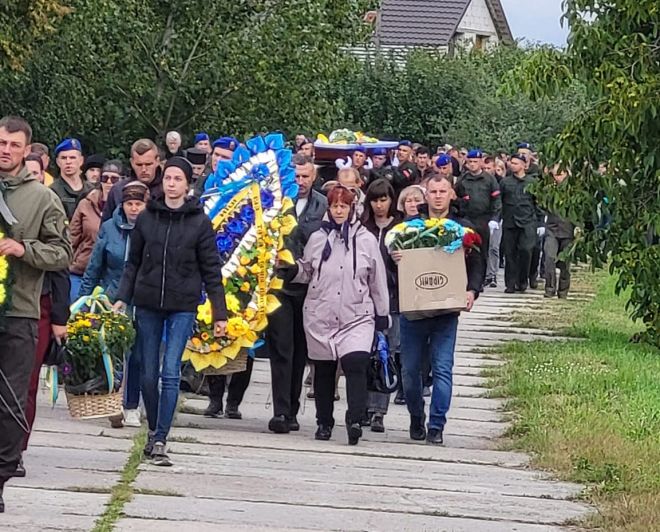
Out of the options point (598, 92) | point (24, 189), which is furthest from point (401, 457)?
point (598, 92)

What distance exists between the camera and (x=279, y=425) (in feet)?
37.8

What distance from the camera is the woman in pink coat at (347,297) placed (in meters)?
11.0

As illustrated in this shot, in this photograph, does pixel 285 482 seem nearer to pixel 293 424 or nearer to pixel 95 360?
pixel 95 360

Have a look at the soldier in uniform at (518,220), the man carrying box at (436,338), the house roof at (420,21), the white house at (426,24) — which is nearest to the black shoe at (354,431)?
the man carrying box at (436,338)

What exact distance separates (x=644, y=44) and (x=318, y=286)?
6292 millimetres

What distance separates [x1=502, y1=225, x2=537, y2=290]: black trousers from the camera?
2373cm

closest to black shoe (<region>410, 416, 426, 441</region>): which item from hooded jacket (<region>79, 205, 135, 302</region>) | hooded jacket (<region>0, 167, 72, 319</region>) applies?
hooded jacket (<region>79, 205, 135, 302</region>)

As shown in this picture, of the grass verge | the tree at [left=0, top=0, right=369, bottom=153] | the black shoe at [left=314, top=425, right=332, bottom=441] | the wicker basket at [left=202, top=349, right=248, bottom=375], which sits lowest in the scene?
the grass verge

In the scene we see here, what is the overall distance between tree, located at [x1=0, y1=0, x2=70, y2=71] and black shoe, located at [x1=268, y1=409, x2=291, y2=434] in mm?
14283

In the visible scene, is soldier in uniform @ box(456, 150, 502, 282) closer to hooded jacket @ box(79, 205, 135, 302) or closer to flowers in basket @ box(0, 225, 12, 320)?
hooded jacket @ box(79, 205, 135, 302)

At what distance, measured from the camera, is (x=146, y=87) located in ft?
91.4

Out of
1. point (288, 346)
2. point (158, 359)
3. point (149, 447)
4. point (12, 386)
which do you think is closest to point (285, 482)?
point (149, 447)

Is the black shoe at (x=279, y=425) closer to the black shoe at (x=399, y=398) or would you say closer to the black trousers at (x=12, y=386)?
the black shoe at (x=399, y=398)

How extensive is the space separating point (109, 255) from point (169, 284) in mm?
2213
